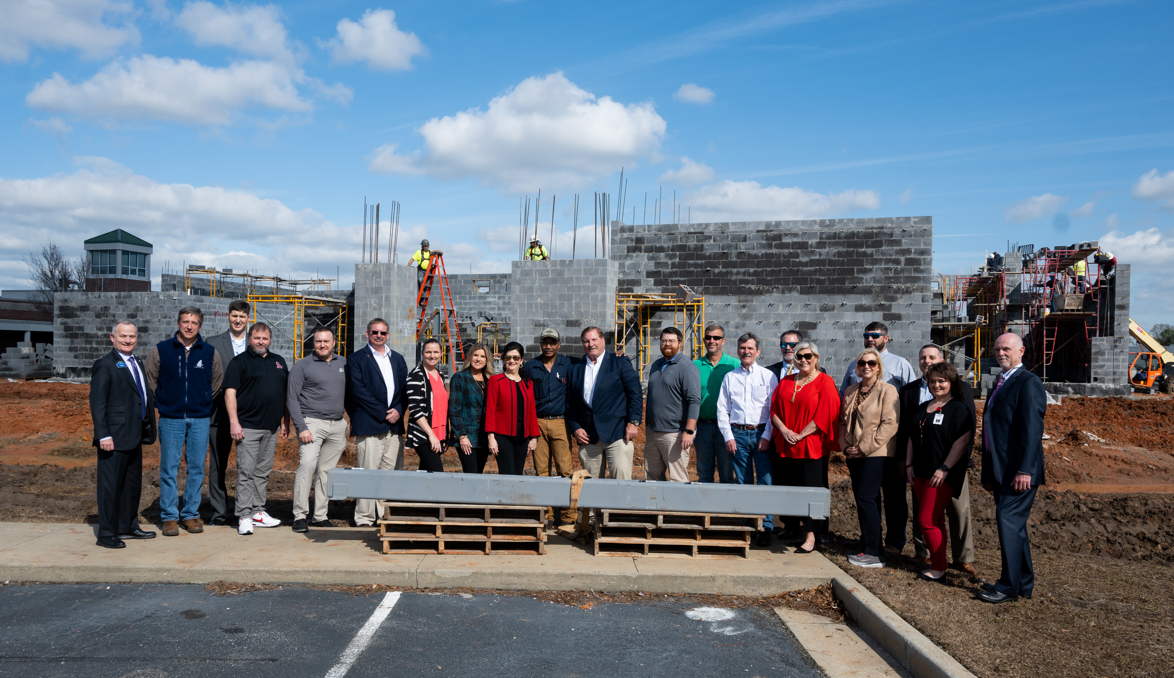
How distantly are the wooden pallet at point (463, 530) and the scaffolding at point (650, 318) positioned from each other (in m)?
11.1

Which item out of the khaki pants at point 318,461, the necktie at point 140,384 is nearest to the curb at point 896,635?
the khaki pants at point 318,461

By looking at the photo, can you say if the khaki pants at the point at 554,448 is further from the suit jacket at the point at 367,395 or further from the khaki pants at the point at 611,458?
the suit jacket at the point at 367,395

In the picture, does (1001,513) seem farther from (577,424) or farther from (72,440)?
(72,440)

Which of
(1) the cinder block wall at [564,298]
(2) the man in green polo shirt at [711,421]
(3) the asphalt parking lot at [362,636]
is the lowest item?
(3) the asphalt parking lot at [362,636]

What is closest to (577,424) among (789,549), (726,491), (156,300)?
(726,491)

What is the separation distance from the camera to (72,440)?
13453 millimetres

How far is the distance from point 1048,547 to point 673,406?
377 cm

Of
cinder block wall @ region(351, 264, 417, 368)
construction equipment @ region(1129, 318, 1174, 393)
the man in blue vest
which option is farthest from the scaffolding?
construction equipment @ region(1129, 318, 1174, 393)

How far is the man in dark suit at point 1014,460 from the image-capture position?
15.8ft

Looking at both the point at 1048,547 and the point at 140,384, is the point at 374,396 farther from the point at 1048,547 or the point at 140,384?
the point at 1048,547

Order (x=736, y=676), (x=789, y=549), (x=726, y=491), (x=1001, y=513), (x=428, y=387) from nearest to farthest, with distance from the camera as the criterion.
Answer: (x=736, y=676) → (x=1001, y=513) → (x=726, y=491) → (x=789, y=549) → (x=428, y=387)

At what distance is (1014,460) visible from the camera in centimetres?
492

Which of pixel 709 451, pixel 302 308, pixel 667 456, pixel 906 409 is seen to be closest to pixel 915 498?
pixel 906 409

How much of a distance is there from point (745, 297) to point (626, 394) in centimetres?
1087
